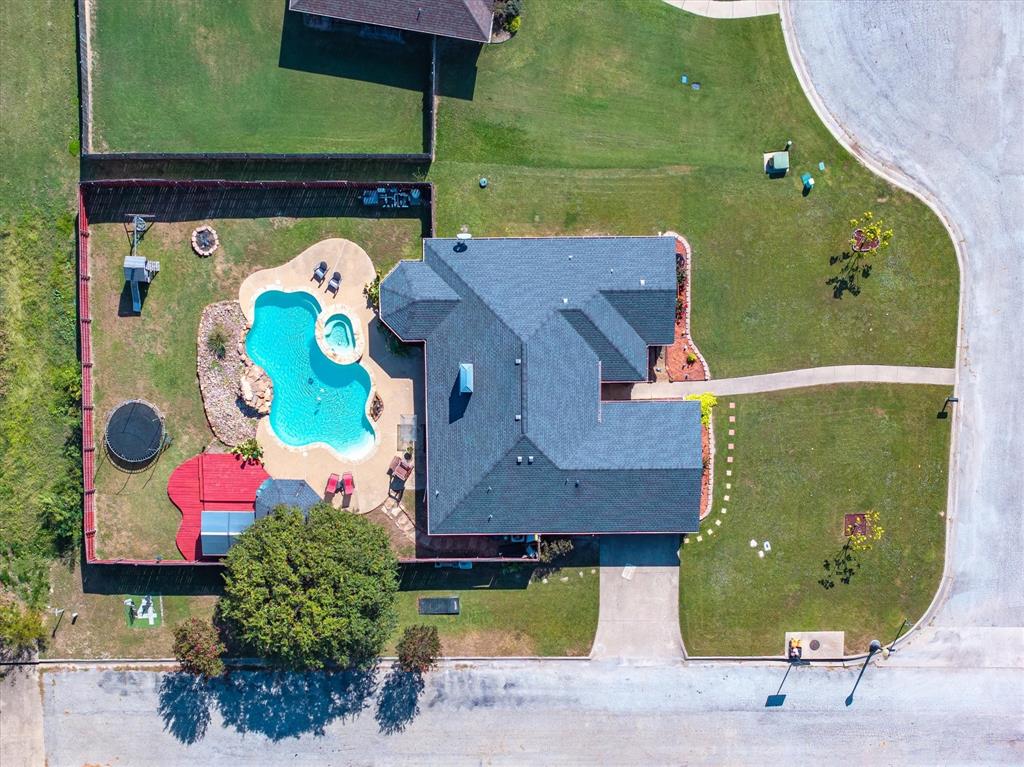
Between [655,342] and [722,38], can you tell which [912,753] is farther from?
[722,38]

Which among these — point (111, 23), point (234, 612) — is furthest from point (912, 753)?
point (111, 23)

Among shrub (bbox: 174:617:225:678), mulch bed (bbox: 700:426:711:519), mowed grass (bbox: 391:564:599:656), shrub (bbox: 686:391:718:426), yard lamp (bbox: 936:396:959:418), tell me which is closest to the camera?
shrub (bbox: 174:617:225:678)

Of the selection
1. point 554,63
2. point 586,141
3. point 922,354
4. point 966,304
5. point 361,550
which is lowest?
point 361,550

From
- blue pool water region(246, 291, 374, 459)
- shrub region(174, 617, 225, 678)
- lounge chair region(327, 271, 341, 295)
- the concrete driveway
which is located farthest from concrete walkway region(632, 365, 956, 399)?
shrub region(174, 617, 225, 678)

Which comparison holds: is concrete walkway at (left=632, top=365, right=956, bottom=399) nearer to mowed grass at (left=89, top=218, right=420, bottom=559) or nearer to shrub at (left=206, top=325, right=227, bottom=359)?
mowed grass at (left=89, top=218, right=420, bottom=559)

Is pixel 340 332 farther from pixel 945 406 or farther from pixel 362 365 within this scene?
pixel 945 406

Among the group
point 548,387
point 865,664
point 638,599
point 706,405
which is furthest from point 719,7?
point 865,664
